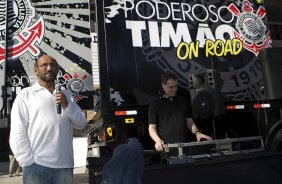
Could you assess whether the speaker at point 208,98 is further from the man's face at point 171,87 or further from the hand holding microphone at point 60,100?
the hand holding microphone at point 60,100

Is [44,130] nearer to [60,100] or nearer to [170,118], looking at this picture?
[60,100]

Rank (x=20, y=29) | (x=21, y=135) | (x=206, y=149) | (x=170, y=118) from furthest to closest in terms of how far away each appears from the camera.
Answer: (x=20, y=29), (x=170, y=118), (x=206, y=149), (x=21, y=135)

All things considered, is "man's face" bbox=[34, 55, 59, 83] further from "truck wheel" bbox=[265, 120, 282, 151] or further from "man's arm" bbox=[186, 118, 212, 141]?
"truck wheel" bbox=[265, 120, 282, 151]

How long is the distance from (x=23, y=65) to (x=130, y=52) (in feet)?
4.60

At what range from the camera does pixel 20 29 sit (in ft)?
15.9

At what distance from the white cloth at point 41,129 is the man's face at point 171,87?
5.01 ft

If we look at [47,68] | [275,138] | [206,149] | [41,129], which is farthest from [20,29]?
[275,138]

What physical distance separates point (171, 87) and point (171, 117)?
37 cm

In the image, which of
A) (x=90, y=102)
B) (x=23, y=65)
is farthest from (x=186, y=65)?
(x=23, y=65)

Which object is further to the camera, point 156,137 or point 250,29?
point 250,29

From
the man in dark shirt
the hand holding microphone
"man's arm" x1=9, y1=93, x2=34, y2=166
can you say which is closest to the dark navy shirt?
the man in dark shirt

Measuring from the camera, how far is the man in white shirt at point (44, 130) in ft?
9.86

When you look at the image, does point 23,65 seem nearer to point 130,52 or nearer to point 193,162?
point 130,52

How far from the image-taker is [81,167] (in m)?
10.7
